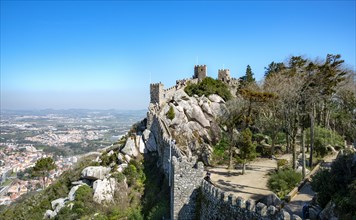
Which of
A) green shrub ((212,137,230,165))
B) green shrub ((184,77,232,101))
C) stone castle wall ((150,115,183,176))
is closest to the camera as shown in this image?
stone castle wall ((150,115,183,176))

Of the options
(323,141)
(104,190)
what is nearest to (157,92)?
(104,190)

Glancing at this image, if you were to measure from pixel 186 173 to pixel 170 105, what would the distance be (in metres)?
17.7

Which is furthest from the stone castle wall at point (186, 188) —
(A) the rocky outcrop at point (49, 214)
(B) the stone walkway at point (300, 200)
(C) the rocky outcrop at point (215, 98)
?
(C) the rocky outcrop at point (215, 98)

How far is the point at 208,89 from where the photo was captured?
3850 centimetres

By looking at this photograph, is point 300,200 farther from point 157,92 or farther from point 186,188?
point 157,92

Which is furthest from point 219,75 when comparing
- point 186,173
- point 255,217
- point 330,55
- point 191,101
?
point 255,217

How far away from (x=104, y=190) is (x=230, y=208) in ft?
44.4

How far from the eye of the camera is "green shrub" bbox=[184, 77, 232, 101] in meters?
38.2

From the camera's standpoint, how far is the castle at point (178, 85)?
3625cm

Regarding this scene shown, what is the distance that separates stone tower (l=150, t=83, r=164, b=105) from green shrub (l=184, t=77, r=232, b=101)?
11.8 feet

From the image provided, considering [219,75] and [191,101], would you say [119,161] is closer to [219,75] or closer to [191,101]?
[191,101]

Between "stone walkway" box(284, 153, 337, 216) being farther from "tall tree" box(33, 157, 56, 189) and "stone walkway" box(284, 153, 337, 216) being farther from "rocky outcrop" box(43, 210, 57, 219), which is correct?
"tall tree" box(33, 157, 56, 189)

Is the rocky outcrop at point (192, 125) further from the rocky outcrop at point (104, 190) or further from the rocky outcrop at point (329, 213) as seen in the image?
the rocky outcrop at point (329, 213)

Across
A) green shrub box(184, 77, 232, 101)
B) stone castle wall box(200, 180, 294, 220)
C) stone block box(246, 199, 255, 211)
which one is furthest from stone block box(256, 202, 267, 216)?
green shrub box(184, 77, 232, 101)
